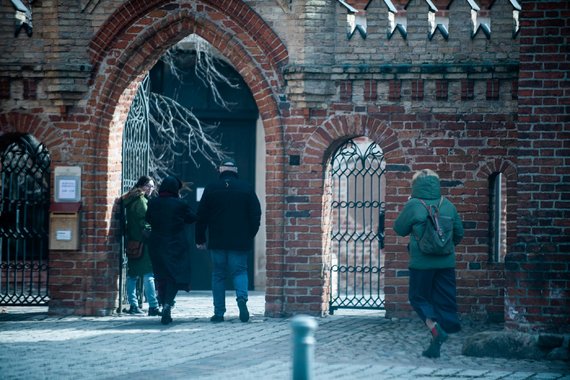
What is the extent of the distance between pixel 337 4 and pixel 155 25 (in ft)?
7.83

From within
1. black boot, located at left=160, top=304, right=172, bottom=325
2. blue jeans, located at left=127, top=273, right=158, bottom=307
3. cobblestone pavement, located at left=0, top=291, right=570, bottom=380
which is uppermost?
blue jeans, located at left=127, top=273, right=158, bottom=307

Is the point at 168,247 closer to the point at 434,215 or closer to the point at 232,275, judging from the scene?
the point at 232,275

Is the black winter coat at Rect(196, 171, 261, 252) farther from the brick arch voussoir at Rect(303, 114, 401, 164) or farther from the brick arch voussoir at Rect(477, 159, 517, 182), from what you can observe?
the brick arch voussoir at Rect(477, 159, 517, 182)

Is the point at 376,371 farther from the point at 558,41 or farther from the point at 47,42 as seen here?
the point at 47,42

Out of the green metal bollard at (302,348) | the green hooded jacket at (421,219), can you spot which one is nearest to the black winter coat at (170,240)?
the green hooded jacket at (421,219)

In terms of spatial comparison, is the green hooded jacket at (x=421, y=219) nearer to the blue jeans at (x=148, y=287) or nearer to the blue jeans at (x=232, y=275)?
the blue jeans at (x=232, y=275)

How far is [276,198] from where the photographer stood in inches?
574

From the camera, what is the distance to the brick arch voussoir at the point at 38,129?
583 inches

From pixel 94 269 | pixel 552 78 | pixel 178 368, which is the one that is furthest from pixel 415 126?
pixel 178 368

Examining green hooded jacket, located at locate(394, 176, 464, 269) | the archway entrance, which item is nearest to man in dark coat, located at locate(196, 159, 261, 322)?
green hooded jacket, located at locate(394, 176, 464, 269)

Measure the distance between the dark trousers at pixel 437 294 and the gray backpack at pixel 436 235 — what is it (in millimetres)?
221

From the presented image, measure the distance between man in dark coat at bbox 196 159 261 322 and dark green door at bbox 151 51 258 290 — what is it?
556 centimetres

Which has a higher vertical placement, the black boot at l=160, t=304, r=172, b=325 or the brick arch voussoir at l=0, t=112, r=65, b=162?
the brick arch voussoir at l=0, t=112, r=65, b=162

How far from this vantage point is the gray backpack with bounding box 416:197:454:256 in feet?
35.6
